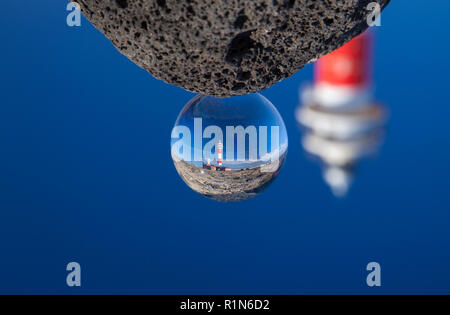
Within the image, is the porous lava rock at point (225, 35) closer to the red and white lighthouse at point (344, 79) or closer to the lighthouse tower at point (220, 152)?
the lighthouse tower at point (220, 152)

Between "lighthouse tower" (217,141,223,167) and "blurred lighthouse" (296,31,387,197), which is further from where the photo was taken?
"blurred lighthouse" (296,31,387,197)

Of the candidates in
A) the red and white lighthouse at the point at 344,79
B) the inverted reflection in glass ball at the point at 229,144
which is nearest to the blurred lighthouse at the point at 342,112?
the red and white lighthouse at the point at 344,79

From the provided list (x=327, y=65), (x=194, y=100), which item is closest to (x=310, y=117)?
(x=327, y=65)

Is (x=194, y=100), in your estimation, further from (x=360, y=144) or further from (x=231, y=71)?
(x=360, y=144)

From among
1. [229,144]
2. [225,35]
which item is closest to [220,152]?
[229,144]

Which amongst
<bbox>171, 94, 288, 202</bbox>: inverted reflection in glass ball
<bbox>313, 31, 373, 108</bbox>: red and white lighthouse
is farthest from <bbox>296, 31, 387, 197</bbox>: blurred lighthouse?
<bbox>171, 94, 288, 202</bbox>: inverted reflection in glass ball
